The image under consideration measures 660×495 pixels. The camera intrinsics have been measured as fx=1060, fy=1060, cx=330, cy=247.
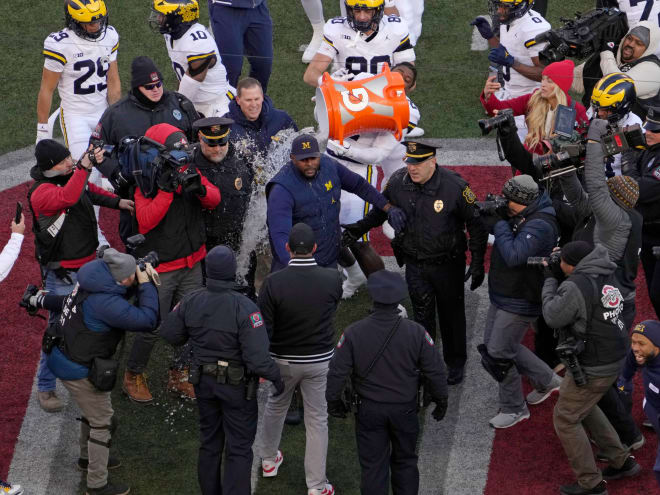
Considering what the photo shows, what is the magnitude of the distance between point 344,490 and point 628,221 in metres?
2.23

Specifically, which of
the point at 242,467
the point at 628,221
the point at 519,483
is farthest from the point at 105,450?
the point at 628,221

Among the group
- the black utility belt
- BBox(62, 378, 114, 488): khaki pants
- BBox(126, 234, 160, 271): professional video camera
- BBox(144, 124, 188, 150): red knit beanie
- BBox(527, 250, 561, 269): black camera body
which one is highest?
BBox(144, 124, 188, 150): red knit beanie

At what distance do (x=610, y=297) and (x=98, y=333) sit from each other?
8.97 feet

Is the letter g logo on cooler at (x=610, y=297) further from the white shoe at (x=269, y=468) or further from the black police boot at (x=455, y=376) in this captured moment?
the white shoe at (x=269, y=468)

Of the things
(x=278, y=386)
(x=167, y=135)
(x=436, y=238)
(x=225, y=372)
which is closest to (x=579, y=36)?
(x=436, y=238)

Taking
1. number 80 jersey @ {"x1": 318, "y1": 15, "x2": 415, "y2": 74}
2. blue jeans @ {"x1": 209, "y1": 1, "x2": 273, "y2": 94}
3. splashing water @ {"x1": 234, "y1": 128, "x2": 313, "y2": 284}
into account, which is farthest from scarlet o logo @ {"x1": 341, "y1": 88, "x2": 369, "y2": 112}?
blue jeans @ {"x1": 209, "y1": 1, "x2": 273, "y2": 94}

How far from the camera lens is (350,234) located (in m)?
6.95

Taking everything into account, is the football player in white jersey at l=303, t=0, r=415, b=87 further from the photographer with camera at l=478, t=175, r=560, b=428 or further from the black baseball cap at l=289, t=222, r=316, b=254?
the black baseball cap at l=289, t=222, r=316, b=254

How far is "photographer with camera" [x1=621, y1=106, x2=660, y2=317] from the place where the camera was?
6719 mm

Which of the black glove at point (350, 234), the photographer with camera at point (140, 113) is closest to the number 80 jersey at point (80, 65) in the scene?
the photographer with camera at point (140, 113)

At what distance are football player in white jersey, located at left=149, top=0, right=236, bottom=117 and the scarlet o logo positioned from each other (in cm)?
155

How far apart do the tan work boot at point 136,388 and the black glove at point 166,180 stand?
129cm

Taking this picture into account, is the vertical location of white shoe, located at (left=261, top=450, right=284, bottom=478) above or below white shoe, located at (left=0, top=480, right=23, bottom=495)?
below

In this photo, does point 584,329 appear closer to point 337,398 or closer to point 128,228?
point 337,398
